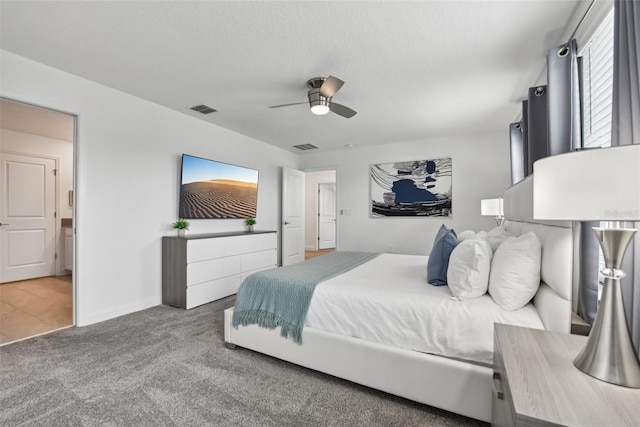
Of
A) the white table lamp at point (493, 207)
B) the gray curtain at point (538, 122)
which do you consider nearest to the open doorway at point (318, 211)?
the white table lamp at point (493, 207)

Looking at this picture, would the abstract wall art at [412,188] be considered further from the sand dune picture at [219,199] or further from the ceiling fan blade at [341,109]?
the ceiling fan blade at [341,109]

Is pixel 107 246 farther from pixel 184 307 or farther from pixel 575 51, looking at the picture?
pixel 575 51

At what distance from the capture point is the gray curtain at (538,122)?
2406 millimetres

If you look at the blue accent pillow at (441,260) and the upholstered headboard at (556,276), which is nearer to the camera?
the upholstered headboard at (556,276)

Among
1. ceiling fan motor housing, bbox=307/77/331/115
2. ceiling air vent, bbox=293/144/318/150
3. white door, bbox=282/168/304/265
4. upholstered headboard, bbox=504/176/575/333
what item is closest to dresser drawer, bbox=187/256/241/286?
white door, bbox=282/168/304/265

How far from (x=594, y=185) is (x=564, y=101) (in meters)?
1.54

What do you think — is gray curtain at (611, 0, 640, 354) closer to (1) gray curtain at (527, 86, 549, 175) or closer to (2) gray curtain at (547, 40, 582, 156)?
(2) gray curtain at (547, 40, 582, 156)

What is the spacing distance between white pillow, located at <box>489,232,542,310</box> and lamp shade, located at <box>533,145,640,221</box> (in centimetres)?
81

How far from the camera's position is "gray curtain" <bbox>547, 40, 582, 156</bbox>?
6.20 ft

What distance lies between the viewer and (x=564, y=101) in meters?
1.90

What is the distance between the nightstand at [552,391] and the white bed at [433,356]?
0.35 meters

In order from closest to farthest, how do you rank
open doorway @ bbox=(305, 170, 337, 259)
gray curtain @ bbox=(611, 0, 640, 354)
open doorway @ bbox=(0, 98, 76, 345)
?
gray curtain @ bbox=(611, 0, 640, 354)
open doorway @ bbox=(0, 98, 76, 345)
open doorway @ bbox=(305, 170, 337, 259)

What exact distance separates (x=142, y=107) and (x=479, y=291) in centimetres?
392

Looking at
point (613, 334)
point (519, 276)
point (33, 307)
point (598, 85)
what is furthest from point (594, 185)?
point (33, 307)
